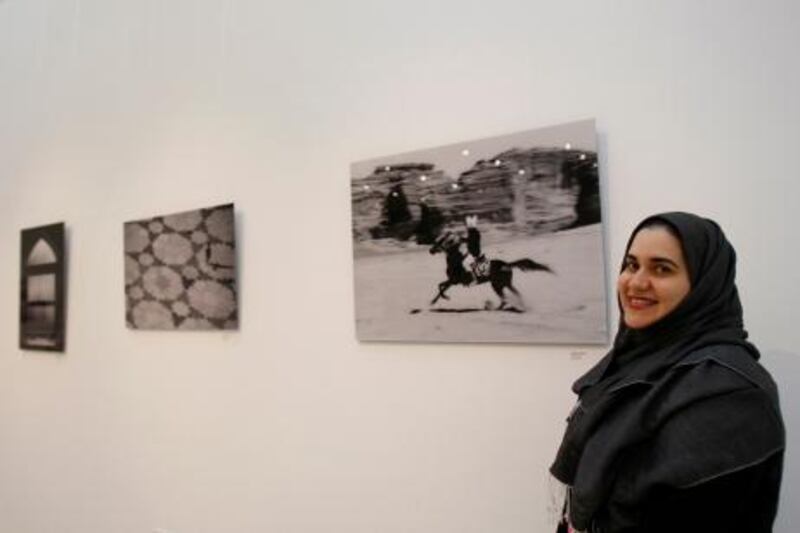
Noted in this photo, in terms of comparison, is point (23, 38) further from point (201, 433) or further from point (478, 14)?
point (478, 14)

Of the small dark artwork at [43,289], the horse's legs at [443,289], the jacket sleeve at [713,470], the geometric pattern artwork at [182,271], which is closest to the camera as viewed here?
the jacket sleeve at [713,470]

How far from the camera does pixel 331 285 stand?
190 cm

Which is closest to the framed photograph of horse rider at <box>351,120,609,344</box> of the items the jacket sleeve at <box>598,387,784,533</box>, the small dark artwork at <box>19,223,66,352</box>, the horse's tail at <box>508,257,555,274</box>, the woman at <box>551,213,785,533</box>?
the horse's tail at <box>508,257,555,274</box>

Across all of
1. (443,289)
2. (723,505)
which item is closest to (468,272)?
(443,289)

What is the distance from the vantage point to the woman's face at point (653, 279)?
3.51ft

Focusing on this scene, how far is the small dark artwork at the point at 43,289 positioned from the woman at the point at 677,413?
2.47 m

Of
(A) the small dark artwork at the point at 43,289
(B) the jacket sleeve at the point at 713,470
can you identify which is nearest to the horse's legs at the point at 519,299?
(B) the jacket sleeve at the point at 713,470

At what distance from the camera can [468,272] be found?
1618 millimetres

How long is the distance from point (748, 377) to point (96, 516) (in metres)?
2.69

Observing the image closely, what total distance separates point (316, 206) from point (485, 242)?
65 cm

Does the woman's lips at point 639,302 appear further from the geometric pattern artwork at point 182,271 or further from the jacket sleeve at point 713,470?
the geometric pattern artwork at point 182,271

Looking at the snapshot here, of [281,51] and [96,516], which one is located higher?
[281,51]

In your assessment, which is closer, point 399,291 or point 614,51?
point 614,51

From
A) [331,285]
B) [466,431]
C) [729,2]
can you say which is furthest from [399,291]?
[729,2]
